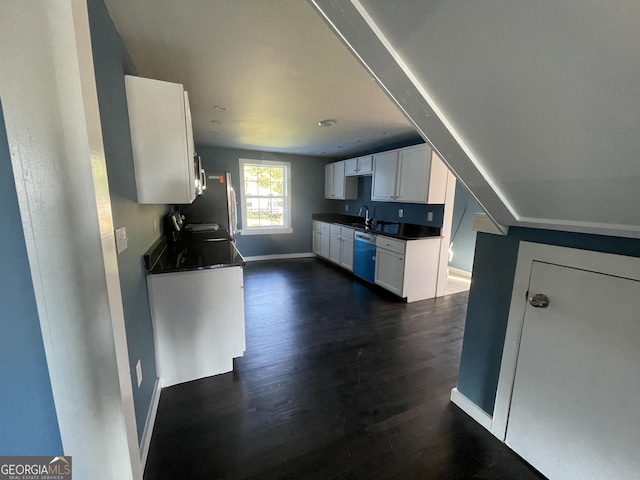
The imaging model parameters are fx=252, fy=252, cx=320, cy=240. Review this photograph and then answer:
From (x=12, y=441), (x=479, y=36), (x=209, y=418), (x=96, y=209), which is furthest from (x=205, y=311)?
(x=479, y=36)

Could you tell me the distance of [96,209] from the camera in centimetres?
73

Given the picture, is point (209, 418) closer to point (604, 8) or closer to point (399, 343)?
point (399, 343)

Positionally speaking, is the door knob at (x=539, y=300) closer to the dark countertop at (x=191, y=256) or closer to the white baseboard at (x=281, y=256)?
the dark countertop at (x=191, y=256)

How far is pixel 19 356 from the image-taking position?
0.75 metres

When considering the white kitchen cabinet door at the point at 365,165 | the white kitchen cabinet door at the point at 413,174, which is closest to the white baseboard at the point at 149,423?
the white kitchen cabinet door at the point at 413,174

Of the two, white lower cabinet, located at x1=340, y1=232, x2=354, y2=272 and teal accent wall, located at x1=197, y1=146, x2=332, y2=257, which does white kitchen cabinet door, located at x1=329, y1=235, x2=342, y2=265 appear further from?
teal accent wall, located at x1=197, y1=146, x2=332, y2=257

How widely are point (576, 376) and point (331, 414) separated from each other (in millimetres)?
1335

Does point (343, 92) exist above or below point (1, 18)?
above

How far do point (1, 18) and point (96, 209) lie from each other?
0.49 metres

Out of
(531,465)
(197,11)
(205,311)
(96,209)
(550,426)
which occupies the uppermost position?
(197,11)

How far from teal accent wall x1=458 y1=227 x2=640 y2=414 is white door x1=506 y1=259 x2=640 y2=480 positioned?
0.13 m

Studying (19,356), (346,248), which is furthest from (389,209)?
(19,356)

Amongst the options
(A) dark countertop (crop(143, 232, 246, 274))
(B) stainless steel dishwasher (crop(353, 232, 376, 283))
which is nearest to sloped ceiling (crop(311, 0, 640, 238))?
(A) dark countertop (crop(143, 232, 246, 274))

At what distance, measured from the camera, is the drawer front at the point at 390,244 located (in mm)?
3446
